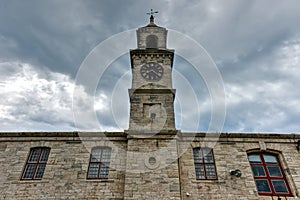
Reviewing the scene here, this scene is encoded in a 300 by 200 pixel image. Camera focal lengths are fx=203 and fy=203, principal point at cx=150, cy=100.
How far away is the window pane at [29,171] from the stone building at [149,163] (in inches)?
1.8

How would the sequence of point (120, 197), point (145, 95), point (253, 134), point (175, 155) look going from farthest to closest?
point (145, 95) < point (253, 134) < point (175, 155) < point (120, 197)

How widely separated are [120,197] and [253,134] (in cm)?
811

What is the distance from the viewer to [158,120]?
12.2 m

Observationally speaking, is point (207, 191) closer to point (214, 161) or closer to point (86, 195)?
point (214, 161)

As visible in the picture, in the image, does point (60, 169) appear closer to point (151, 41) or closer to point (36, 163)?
point (36, 163)

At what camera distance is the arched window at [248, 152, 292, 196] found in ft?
33.7

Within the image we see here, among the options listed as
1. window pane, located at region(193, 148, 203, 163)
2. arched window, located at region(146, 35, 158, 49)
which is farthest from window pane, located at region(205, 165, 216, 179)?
arched window, located at region(146, 35, 158, 49)

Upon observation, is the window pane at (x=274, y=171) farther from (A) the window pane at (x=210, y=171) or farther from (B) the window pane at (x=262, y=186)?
(A) the window pane at (x=210, y=171)

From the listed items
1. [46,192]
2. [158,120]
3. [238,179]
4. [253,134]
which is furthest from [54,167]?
[253,134]

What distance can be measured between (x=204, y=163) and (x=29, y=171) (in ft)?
30.8

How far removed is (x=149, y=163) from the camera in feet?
33.6

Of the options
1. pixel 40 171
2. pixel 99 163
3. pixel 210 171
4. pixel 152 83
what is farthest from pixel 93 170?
pixel 152 83

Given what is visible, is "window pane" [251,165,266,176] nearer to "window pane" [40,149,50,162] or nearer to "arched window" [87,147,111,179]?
"arched window" [87,147,111,179]

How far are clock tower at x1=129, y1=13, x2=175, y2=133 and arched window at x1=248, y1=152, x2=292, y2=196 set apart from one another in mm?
4940
